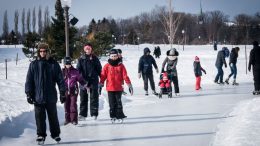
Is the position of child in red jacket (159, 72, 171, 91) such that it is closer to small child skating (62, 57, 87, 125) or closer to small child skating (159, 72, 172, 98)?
small child skating (159, 72, 172, 98)

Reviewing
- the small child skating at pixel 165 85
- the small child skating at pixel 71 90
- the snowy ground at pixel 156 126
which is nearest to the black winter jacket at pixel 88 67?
the small child skating at pixel 71 90

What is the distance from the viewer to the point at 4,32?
115062mm

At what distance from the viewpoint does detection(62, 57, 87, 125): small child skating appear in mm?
8672

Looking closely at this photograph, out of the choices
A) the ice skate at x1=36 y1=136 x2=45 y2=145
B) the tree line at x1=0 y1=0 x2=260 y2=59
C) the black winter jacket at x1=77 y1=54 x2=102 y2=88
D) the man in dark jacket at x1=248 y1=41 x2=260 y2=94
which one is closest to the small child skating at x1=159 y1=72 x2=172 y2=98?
the man in dark jacket at x1=248 y1=41 x2=260 y2=94

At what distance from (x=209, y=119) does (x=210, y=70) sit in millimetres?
20238

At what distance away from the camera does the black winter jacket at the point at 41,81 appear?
6652 mm

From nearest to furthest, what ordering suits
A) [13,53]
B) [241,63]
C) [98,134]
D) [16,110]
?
[98,134], [16,110], [241,63], [13,53]

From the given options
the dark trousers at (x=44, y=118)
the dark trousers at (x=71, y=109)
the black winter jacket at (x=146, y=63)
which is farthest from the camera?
the black winter jacket at (x=146, y=63)

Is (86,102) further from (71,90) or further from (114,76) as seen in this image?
(114,76)

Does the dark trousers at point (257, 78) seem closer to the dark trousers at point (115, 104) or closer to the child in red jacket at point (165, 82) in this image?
the child in red jacket at point (165, 82)

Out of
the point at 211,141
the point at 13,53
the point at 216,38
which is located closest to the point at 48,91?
the point at 211,141

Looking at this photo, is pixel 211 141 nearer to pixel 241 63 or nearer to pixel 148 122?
pixel 148 122

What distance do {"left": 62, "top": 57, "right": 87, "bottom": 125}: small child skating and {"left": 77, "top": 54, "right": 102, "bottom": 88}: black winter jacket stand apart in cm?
62

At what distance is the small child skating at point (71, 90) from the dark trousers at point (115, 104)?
32.8 inches
